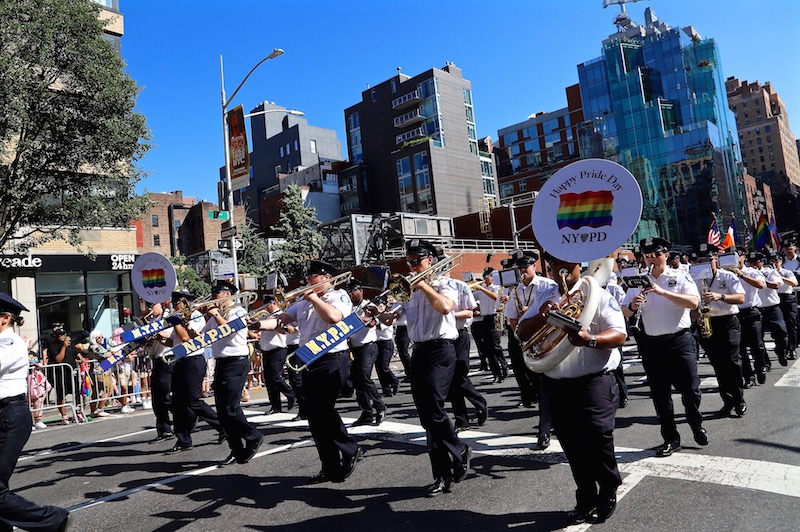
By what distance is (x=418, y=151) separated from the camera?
64938 millimetres

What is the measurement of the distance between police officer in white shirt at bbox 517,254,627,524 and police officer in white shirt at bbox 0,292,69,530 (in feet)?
13.3

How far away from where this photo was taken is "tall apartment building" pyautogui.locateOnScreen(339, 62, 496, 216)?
64250mm

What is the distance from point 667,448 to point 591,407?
2.17 m

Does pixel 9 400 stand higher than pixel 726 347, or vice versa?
pixel 9 400

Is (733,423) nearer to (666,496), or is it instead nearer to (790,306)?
(666,496)

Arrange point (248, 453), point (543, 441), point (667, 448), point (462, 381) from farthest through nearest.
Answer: point (462, 381), point (248, 453), point (543, 441), point (667, 448)

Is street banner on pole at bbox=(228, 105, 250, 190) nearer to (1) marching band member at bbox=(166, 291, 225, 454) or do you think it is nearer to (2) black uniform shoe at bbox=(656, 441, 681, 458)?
(1) marching band member at bbox=(166, 291, 225, 454)

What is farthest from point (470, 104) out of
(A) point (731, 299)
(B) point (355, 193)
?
(A) point (731, 299)

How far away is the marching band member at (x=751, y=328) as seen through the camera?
359 inches

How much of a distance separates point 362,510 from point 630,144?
81.4 meters

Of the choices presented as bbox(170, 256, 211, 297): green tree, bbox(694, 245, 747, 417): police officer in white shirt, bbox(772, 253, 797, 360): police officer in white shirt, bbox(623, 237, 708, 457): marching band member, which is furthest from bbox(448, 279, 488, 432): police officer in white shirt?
bbox(170, 256, 211, 297): green tree

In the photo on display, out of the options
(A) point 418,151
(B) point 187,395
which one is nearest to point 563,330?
(B) point 187,395

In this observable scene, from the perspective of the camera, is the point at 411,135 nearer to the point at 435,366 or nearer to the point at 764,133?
the point at 435,366

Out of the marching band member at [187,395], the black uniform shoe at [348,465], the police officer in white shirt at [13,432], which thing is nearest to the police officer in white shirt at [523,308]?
the black uniform shoe at [348,465]
